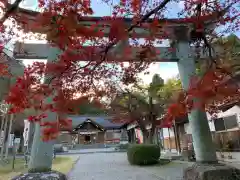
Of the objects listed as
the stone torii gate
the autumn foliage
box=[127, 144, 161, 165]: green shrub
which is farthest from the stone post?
box=[127, 144, 161, 165]: green shrub

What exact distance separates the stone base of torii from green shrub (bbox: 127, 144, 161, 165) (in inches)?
208

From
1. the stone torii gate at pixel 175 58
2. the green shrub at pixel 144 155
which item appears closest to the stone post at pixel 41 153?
the stone torii gate at pixel 175 58

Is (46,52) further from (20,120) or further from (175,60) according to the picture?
(20,120)

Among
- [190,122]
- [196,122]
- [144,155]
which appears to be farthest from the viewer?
[144,155]

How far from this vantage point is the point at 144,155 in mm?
10789

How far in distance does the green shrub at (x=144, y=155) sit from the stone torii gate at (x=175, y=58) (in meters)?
5.42

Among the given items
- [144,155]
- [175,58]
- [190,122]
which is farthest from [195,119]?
[144,155]

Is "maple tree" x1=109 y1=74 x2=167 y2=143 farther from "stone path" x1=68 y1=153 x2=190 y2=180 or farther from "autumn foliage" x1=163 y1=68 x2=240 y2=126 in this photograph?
"autumn foliage" x1=163 y1=68 x2=240 y2=126

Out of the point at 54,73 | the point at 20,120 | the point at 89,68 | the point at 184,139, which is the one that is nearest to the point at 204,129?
the point at 89,68

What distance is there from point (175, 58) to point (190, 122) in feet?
6.78

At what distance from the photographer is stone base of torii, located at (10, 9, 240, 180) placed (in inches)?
184

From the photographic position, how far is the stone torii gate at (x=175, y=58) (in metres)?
4.66

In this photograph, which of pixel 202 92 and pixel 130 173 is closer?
pixel 202 92

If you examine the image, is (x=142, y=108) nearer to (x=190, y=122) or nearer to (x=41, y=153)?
(x=190, y=122)
